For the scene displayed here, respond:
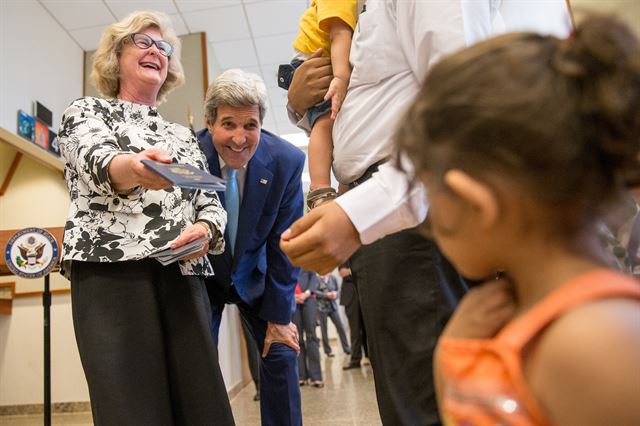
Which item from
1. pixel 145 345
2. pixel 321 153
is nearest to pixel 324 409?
pixel 145 345

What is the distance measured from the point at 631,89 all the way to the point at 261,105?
1644 mm

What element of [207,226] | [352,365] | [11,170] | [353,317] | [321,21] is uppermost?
[11,170]

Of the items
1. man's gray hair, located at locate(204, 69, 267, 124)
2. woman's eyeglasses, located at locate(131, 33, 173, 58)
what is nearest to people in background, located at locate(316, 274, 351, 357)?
man's gray hair, located at locate(204, 69, 267, 124)

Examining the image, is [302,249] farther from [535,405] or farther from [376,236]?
[535,405]

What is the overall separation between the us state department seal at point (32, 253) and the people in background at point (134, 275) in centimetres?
115

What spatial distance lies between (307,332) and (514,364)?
507 cm

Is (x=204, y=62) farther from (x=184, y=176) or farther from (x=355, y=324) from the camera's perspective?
(x=184, y=176)

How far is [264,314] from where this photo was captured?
193cm

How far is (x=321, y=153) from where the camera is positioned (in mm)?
1101

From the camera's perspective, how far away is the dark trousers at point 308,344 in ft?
16.4

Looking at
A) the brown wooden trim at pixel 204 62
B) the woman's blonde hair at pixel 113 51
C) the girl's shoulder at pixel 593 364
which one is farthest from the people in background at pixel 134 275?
the brown wooden trim at pixel 204 62

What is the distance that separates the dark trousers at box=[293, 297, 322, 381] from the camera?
197 inches

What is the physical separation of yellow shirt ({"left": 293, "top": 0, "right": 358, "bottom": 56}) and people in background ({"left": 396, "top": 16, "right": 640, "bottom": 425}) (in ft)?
1.98

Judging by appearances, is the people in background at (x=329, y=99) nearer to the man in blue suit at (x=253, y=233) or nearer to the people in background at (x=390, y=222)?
the people in background at (x=390, y=222)
